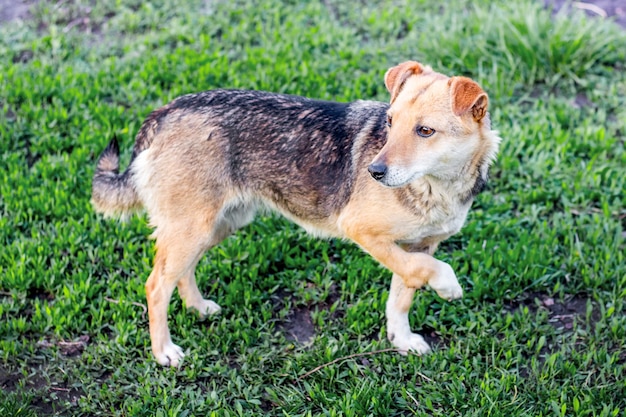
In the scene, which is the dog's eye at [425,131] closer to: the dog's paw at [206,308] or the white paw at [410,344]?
the white paw at [410,344]

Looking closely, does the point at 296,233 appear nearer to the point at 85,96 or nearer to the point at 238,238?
the point at 238,238

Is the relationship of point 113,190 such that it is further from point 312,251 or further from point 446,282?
point 446,282

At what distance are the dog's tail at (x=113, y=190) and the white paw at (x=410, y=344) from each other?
1916 mm

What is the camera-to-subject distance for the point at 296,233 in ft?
20.5

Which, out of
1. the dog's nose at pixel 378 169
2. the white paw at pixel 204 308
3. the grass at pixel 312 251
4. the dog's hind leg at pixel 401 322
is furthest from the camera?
the white paw at pixel 204 308

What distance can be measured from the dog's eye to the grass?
1571 mm

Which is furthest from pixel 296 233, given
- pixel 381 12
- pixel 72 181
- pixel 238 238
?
pixel 381 12

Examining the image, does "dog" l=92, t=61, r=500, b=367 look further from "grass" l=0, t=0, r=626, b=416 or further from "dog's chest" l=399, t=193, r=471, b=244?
"grass" l=0, t=0, r=626, b=416

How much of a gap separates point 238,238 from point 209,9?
13.2 ft

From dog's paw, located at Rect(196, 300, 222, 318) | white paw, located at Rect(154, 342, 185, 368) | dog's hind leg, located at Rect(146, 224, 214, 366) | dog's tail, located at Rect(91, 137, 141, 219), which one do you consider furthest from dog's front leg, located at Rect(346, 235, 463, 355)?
dog's tail, located at Rect(91, 137, 141, 219)

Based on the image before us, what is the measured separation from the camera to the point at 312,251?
6.11m

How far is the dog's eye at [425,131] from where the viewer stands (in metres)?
4.29

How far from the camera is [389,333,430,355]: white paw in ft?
17.0

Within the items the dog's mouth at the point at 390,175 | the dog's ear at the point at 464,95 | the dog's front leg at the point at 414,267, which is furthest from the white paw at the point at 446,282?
the dog's ear at the point at 464,95
